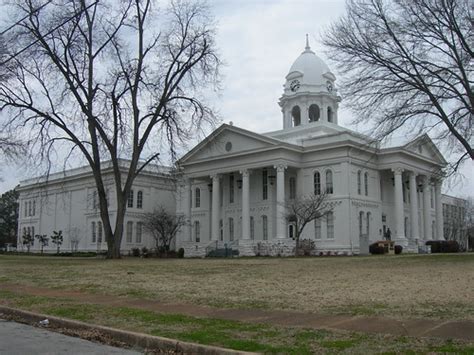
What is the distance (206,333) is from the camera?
360 inches

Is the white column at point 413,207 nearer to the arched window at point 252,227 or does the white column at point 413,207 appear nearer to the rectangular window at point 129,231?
the arched window at point 252,227

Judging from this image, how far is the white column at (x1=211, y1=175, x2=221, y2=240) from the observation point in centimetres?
5775

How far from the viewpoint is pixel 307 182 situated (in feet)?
178

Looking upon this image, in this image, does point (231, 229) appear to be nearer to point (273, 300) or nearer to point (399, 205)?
point (399, 205)

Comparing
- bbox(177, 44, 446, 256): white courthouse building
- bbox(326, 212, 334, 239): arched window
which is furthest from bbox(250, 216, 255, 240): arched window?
bbox(326, 212, 334, 239): arched window

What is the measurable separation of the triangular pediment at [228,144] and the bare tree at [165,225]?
686 centimetres

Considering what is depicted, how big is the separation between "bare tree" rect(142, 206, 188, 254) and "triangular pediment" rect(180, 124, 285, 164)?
686 centimetres

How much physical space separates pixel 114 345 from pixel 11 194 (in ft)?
348

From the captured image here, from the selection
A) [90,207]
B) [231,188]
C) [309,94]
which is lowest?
[90,207]

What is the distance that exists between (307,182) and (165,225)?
17783mm

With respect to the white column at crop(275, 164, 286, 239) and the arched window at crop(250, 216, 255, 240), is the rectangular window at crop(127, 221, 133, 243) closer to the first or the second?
the arched window at crop(250, 216, 255, 240)

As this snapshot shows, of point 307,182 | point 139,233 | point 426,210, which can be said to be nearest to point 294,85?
point 307,182

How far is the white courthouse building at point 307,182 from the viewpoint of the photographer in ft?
170

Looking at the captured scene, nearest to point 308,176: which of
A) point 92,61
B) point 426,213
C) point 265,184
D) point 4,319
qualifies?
point 265,184
